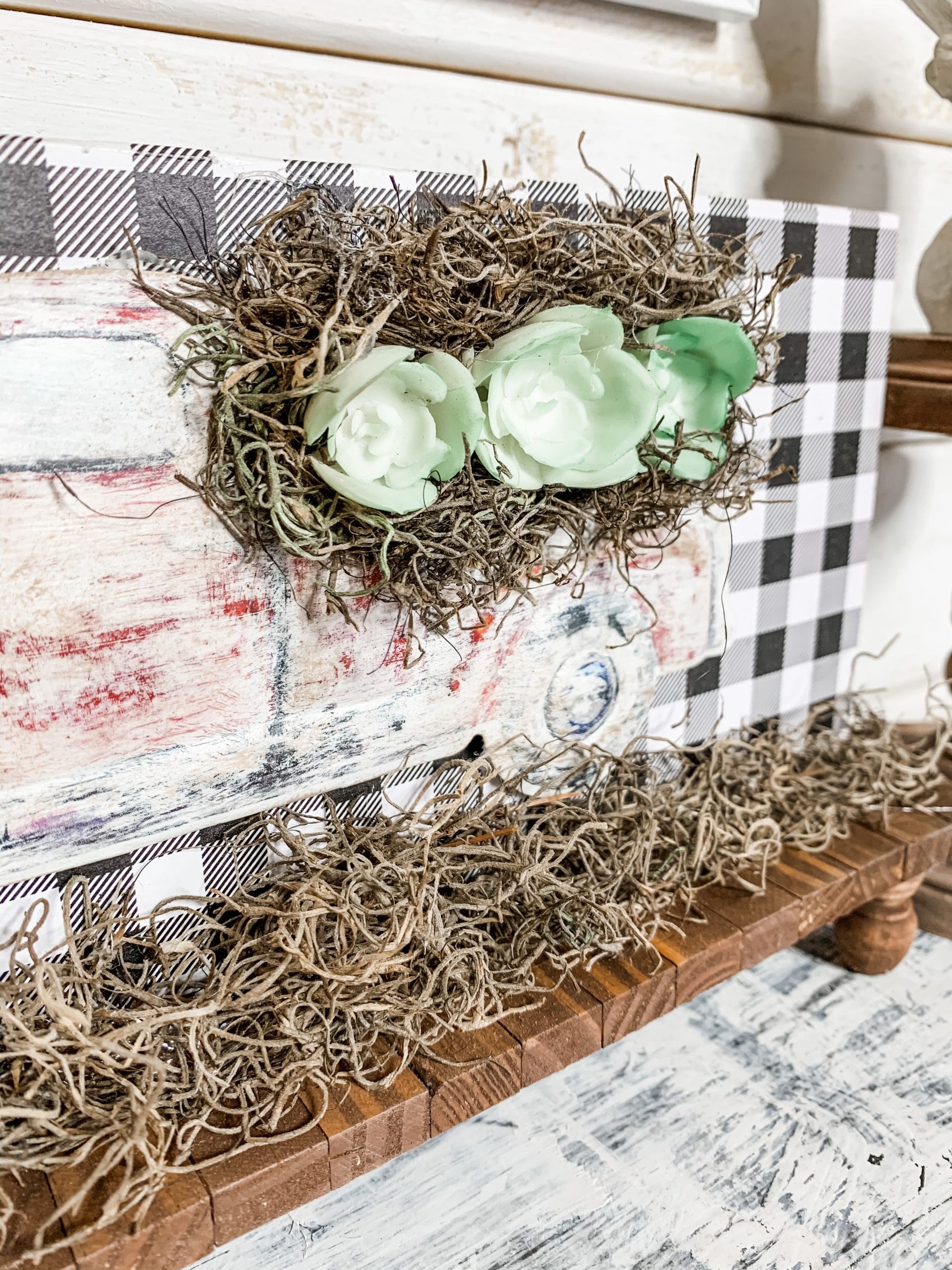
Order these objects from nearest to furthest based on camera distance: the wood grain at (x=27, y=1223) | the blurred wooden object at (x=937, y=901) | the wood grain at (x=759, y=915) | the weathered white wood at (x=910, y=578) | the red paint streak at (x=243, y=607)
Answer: the wood grain at (x=27, y=1223), the red paint streak at (x=243, y=607), the wood grain at (x=759, y=915), the blurred wooden object at (x=937, y=901), the weathered white wood at (x=910, y=578)

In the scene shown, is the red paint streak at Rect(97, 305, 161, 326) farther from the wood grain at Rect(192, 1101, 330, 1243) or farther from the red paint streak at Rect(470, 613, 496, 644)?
the wood grain at Rect(192, 1101, 330, 1243)

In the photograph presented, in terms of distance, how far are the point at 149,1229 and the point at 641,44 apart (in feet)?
2.15

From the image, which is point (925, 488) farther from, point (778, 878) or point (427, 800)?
point (427, 800)

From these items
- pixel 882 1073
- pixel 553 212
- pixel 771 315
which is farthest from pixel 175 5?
pixel 882 1073

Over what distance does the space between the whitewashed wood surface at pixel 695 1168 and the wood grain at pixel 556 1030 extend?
0.09 metres

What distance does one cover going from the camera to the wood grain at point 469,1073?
0.44 meters

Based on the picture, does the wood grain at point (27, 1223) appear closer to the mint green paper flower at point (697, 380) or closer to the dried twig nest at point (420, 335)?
the dried twig nest at point (420, 335)

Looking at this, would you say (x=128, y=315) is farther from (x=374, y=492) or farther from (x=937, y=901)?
(x=937, y=901)

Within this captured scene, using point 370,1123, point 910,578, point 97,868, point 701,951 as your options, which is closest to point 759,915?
point 701,951

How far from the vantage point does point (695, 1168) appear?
524 millimetres

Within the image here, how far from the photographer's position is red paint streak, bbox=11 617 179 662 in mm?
405

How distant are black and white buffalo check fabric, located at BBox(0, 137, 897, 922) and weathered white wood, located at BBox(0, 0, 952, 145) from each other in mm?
71

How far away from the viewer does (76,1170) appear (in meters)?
0.38

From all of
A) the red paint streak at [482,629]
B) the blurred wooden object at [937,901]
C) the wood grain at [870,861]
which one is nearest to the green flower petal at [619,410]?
the red paint streak at [482,629]
